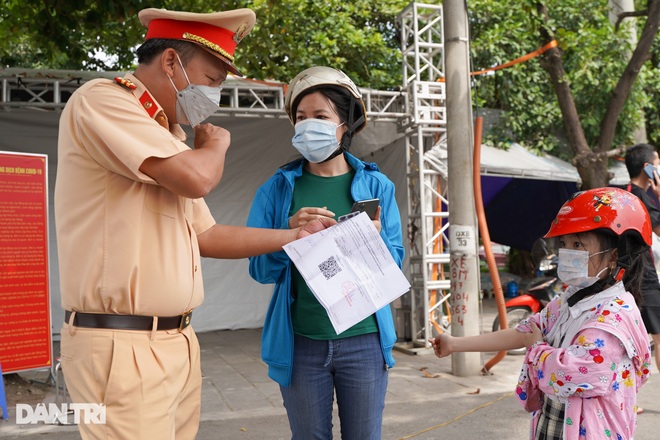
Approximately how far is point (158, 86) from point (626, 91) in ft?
27.8

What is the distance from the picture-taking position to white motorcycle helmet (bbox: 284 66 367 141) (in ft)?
8.27

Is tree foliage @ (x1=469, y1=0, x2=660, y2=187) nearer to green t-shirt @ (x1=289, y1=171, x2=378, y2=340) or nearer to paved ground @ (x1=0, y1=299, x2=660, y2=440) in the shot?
paved ground @ (x1=0, y1=299, x2=660, y2=440)

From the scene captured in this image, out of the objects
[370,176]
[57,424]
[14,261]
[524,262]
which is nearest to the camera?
[370,176]

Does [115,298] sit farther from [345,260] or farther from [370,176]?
[370,176]

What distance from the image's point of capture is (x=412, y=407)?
17.9ft

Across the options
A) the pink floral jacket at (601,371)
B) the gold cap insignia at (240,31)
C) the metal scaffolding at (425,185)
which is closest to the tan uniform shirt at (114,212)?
the gold cap insignia at (240,31)

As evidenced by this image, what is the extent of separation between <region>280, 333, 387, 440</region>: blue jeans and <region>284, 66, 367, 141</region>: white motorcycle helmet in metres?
0.83

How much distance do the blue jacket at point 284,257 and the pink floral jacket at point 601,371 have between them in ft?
2.03

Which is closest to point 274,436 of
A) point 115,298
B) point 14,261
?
point 14,261

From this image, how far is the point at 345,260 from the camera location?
227cm

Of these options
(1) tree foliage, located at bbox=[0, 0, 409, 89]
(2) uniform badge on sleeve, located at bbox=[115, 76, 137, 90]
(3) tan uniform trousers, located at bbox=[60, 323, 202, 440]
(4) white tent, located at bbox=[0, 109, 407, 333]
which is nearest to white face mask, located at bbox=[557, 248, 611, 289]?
(3) tan uniform trousers, located at bbox=[60, 323, 202, 440]

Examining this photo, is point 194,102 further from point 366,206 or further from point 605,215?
point 605,215

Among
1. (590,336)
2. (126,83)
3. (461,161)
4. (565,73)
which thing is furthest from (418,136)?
(126,83)

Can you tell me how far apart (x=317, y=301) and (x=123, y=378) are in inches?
34.1
